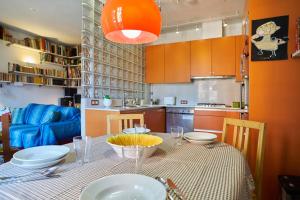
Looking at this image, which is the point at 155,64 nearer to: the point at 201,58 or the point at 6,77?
the point at 201,58

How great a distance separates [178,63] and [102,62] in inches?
65.0

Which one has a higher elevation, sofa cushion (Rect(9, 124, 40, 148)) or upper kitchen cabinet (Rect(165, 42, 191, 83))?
upper kitchen cabinet (Rect(165, 42, 191, 83))

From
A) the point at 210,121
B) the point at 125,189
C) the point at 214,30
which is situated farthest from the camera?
the point at 214,30

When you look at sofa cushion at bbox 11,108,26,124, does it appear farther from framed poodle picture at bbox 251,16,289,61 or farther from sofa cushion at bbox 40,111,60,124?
framed poodle picture at bbox 251,16,289,61

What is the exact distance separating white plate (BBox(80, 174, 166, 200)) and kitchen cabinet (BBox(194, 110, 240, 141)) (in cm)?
267

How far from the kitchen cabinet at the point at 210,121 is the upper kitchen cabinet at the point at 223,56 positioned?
0.91 meters

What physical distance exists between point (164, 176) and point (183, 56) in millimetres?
3444

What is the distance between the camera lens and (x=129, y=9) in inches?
42.5

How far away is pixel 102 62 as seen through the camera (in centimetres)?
312

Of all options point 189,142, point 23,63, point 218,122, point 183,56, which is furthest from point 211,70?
point 23,63

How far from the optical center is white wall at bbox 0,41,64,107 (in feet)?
13.7

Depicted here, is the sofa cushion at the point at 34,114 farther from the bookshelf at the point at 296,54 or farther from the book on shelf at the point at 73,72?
the bookshelf at the point at 296,54

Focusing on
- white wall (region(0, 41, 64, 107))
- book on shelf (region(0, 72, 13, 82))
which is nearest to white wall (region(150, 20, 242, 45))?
white wall (region(0, 41, 64, 107))

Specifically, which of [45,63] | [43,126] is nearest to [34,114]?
[43,126]
